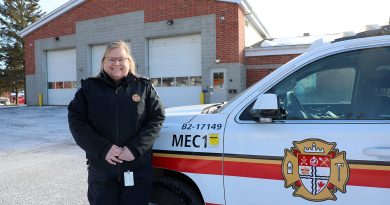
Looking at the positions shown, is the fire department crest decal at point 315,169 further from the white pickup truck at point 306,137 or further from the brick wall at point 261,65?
the brick wall at point 261,65

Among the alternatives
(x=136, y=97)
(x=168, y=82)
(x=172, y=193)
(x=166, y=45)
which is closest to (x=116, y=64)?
(x=136, y=97)

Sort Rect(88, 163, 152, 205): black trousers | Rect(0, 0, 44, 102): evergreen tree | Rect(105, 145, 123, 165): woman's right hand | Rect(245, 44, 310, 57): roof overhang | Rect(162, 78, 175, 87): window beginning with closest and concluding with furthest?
Rect(105, 145, 123, 165): woman's right hand, Rect(88, 163, 152, 205): black trousers, Rect(245, 44, 310, 57): roof overhang, Rect(162, 78, 175, 87): window, Rect(0, 0, 44, 102): evergreen tree

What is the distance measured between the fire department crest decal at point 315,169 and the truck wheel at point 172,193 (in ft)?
2.58

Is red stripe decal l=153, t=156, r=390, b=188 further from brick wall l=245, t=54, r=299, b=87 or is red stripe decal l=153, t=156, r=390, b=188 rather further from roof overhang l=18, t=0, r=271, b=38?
brick wall l=245, t=54, r=299, b=87

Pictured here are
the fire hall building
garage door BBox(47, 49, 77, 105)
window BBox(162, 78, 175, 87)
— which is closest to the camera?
the fire hall building

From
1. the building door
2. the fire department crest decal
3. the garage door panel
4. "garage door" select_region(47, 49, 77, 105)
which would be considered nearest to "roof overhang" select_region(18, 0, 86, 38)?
"garage door" select_region(47, 49, 77, 105)

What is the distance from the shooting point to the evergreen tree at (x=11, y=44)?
129 ft

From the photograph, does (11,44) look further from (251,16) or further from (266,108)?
(266,108)

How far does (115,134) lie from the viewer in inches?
104

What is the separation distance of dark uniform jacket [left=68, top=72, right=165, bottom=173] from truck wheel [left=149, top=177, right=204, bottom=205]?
289mm

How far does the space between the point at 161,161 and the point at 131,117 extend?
0.48 m

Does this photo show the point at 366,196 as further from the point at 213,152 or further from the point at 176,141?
the point at 176,141

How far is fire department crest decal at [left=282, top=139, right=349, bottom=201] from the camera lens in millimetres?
2191

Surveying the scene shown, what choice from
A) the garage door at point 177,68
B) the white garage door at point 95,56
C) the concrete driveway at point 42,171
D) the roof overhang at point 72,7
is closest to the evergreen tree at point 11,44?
the roof overhang at point 72,7
